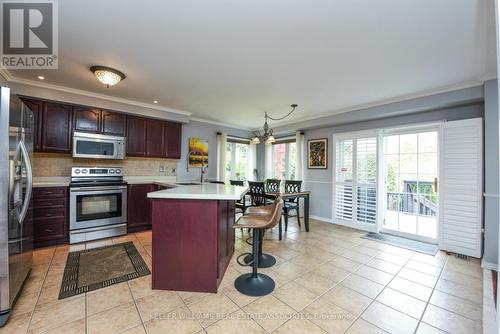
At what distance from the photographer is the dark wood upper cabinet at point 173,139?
4465 millimetres

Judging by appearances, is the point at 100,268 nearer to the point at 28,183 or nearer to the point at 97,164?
the point at 28,183

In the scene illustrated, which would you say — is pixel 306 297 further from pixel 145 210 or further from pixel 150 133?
pixel 150 133

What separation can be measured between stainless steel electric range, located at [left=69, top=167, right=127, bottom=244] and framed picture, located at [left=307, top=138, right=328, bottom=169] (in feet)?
13.0

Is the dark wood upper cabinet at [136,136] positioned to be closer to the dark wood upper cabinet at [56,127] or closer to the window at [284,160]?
the dark wood upper cabinet at [56,127]

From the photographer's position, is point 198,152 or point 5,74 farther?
point 198,152

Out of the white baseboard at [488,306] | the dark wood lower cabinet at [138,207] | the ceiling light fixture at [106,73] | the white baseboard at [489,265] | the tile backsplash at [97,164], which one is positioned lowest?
the white baseboard at [488,306]

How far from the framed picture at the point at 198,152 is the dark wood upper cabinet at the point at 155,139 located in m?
0.81

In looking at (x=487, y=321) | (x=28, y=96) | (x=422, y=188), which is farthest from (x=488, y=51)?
(x=28, y=96)

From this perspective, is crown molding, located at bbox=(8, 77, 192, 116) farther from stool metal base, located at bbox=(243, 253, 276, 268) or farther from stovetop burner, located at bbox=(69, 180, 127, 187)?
stool metal base, located at bbox=(243, 253, 276, 268)

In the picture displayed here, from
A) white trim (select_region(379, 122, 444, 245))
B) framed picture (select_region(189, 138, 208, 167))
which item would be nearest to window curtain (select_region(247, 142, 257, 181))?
framed picture (select_region(189, 138, 208, 167))

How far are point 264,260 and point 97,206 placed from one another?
2832mm

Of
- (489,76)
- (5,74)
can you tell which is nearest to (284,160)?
(489,76)

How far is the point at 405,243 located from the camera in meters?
3.52

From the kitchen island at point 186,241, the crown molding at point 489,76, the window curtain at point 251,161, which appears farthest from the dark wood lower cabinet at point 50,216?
the crown molding at point 489,76
